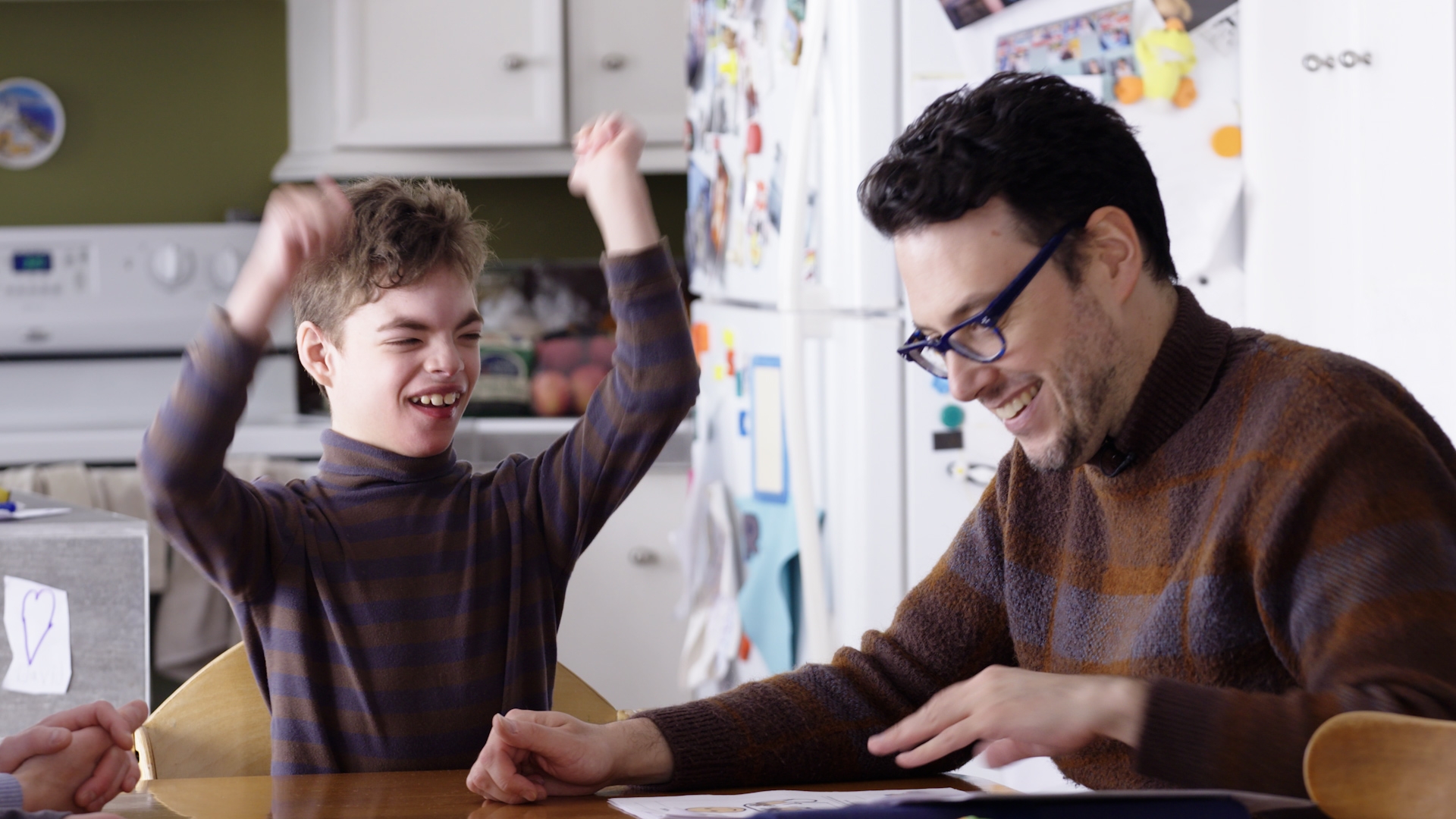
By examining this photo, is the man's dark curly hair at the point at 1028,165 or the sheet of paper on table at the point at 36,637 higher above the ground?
the man's dark curly hair at the point at 1028,165

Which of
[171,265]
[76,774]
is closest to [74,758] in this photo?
[76,774]

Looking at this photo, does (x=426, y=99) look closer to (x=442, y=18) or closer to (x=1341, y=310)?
(x=442, y=18)

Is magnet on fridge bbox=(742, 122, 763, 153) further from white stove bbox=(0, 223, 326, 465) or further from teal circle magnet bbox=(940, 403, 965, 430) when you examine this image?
white stove bbox=(0, 223, 326, 465)

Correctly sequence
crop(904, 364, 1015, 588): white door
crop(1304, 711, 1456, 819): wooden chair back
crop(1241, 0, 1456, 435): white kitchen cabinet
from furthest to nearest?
crop(904, 364, 1015, 588): white door, crop(1241, 0, 1456, 435): white kitchen cabinet, crop(1304, 711, 1456, 819): wooden chair back

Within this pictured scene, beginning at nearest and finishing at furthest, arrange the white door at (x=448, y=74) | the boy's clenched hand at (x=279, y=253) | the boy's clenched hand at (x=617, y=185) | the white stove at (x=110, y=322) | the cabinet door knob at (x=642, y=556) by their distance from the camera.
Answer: the boy's clenched hand at (x=279, y=253) → the boy's clenched hand at (x=617, y=185) → the cabinet door knob at (x=642, y=556) → the white stove at (x=110, y=322) → the white door at (x=448, y=74)

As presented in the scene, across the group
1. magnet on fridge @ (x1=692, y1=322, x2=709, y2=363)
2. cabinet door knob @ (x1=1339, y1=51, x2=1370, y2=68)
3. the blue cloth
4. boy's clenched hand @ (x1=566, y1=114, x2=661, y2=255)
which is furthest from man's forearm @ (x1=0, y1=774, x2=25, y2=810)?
magnet on fridge @ (x1=692, y1=322, x2=709, y2=363)

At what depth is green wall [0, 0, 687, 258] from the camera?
3.21 m

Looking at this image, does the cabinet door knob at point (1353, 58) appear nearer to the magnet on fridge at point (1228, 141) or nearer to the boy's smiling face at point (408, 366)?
the magnet on fridge at point (1228, 141)

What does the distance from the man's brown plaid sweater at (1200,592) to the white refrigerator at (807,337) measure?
622 millimetres

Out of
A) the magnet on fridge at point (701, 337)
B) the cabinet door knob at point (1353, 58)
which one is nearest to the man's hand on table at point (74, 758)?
the cabinet door knob at point (1353, 58)

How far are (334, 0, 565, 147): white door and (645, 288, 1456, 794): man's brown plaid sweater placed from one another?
7.23 feet

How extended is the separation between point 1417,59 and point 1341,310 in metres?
0.25

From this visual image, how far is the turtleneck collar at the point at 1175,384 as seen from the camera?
923mm

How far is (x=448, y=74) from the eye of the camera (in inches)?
120
